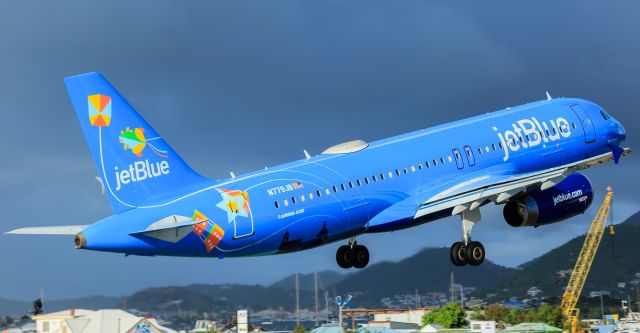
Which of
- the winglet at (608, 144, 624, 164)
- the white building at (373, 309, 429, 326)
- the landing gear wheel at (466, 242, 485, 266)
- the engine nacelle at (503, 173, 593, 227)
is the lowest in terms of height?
the landing gear wheel at (466, 242, 485, 266)

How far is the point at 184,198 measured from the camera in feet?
137

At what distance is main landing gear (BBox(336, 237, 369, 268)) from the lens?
178 ft

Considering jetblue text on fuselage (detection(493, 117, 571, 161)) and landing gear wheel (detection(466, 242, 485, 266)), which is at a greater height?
jetblue text on fuselage (detection(493, 117, 571, 161))

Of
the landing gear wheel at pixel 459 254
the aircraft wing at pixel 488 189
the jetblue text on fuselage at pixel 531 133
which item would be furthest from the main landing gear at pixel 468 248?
the jetblue text on fuselage at pixel 531 133

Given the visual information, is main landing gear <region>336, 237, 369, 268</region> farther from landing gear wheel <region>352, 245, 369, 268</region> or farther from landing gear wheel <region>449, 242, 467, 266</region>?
landing gear wheel <region>449, 242, 467, 266</region>

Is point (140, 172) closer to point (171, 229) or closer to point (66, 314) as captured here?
point (171, 229)

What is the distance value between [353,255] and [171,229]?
15283 mm

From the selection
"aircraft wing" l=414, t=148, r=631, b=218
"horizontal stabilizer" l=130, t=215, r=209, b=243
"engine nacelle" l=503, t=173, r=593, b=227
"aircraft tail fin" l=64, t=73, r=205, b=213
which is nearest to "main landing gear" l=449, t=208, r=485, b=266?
"aircraft wing" l=414, t=148, r=631, b=218

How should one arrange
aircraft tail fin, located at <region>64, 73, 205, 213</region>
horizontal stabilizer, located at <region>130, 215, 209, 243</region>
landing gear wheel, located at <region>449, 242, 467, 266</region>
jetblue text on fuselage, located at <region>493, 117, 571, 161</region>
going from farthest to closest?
jetblue text on fuselage, located at <region>493, 117, 571, 161</region>
landing gear wheel, located at <region>449, 242, 467, 266</region>
aircraft tail fin, located at <region>64, 73, 205, 213</region>
horizontal stabilizer, located at <region>130, 215, 209, 243</region>

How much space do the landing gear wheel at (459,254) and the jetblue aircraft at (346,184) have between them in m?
0.05

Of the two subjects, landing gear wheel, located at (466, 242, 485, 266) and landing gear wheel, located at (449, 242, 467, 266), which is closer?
landing gear wheel, located at (466, 242, 485, 266)

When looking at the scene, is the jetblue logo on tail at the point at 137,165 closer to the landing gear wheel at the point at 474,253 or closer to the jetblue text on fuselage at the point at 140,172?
the jetblue text on fuselage at the point at 140,172

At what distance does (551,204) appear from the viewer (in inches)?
2101

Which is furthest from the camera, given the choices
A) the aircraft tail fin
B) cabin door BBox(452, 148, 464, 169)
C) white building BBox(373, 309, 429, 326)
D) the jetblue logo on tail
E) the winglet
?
white building BBox(373, 309, 429, 326)
